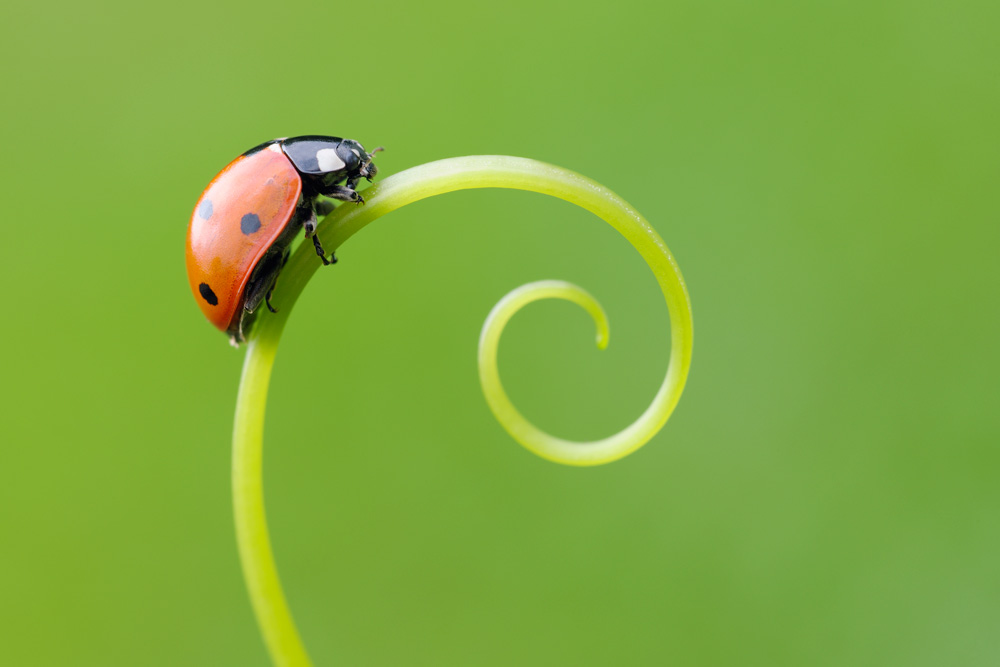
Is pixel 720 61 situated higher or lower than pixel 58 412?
higher

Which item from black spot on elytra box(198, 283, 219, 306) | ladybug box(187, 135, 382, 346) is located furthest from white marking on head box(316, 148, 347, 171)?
black spot on elytra box(198, 283, 219, 306)

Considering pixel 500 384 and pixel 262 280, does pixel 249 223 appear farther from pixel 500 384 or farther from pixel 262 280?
pixel 500 384

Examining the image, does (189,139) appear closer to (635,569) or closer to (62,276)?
(62,276)

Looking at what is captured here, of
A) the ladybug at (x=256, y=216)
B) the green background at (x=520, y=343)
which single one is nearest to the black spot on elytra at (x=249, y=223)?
the ladybug at (x=256, y=216)

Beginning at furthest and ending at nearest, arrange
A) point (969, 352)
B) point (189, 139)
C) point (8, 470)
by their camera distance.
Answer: point (189, 139), point (8, 470), point (969, 352)

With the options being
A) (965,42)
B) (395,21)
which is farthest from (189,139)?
(965,42)

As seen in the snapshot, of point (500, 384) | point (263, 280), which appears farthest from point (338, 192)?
point (500, 384)

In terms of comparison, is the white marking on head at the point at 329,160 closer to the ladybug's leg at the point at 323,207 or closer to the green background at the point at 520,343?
the ladybug's leg at the point at 323,207
